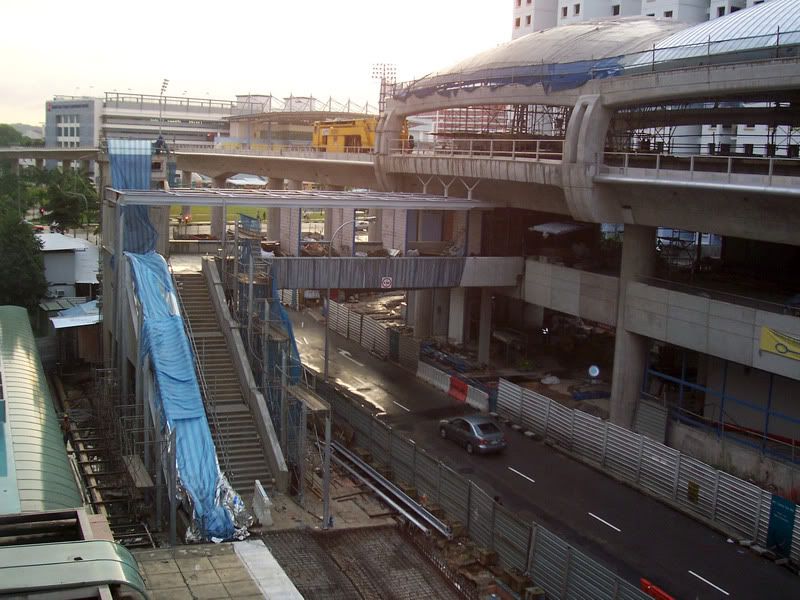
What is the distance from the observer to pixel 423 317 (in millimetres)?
47375

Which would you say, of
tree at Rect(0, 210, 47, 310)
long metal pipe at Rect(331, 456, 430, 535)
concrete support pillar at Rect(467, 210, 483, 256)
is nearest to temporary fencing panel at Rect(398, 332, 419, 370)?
concrete support pillar at Rect(467, 210, 483, 256)

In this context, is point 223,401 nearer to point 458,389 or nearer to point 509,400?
point 509,400

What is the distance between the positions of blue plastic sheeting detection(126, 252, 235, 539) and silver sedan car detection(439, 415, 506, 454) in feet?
29.5

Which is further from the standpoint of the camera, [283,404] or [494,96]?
[494,96]

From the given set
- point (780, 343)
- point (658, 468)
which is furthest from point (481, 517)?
point (780, 343)

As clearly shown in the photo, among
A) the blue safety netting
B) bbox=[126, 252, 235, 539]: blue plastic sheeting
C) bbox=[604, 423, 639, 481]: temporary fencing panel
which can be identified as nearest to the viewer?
bbox=[126, 252, 235, 539]: blue plastic sheeting

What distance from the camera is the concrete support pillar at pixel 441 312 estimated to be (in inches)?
1845

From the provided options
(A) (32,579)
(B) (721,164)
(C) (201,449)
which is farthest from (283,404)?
(B) (721,164)

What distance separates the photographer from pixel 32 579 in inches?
380

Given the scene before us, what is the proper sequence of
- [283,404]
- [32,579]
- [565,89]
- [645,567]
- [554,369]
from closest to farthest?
1. [32,579]
2. [645,567]
3. [283,404]
4. [565,89]
5. [554,369]

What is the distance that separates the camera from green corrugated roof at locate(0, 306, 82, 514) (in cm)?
1691

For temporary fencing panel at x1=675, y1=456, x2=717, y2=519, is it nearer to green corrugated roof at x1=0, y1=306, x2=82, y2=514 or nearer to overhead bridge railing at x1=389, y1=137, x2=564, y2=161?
green corrugated roof at x1=0, y1=306, x2=82, y2=514

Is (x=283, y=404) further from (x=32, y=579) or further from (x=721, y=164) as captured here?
(x=721, y=164)

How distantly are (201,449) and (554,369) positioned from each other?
2087cm
